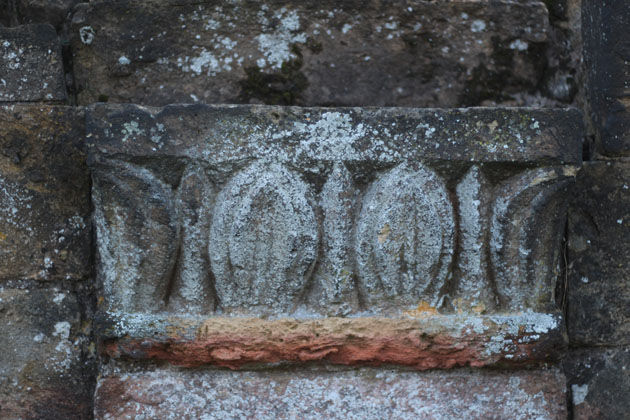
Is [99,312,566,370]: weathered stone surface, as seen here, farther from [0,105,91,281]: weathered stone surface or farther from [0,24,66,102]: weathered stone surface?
[0,24,66,102]: weathered stone surface

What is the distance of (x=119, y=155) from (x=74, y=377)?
601 mm

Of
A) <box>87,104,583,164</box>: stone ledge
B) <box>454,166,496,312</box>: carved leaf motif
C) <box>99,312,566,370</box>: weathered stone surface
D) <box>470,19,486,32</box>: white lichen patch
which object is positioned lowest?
<box>99,312,566,370</box>: weathered stone surface

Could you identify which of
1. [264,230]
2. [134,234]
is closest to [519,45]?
[264,230]

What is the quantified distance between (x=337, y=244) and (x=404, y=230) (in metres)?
0.16

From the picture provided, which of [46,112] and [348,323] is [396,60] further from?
[46,112]

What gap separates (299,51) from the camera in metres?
1.80

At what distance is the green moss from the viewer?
179 cm

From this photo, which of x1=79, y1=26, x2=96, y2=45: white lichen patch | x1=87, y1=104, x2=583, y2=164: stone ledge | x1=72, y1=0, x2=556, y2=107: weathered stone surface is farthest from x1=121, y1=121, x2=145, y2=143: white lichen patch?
x1=79, y1=26, x2=96, y2=45: white lichen patch

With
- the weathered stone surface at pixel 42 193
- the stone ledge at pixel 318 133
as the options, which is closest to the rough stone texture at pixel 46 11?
the weathered stone surface at pixel 42 193

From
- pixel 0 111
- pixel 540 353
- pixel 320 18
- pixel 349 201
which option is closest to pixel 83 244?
pixel 0 111

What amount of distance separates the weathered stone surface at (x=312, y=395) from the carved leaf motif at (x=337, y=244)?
0.65 feet

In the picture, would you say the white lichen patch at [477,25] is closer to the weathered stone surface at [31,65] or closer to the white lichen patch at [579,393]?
the white lichen patch at [579,393]

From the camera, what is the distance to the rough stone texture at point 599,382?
179cm

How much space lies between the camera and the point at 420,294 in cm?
163
